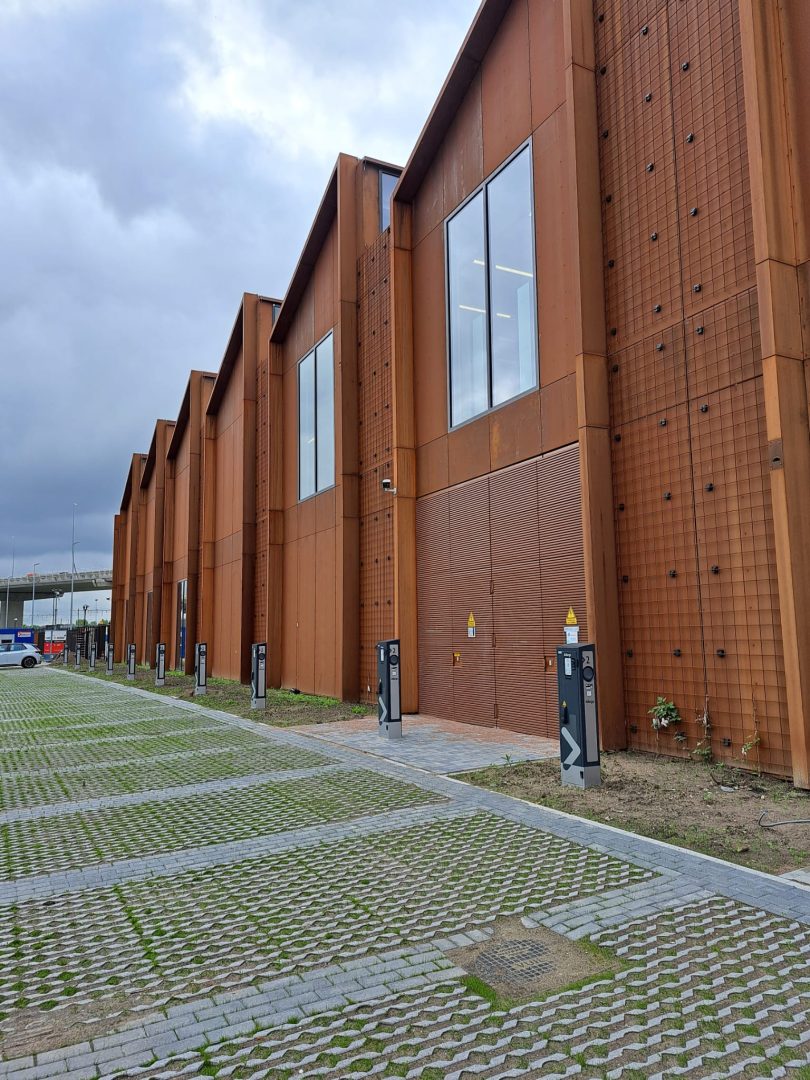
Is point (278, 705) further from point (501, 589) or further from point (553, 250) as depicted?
point (553, 250)

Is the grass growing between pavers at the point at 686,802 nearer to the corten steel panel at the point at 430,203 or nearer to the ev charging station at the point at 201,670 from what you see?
the corten steel panel at the point at 430,203

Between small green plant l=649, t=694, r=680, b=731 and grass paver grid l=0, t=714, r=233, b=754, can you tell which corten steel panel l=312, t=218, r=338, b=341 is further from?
small green plant l=649, t=694, r=680, b=731

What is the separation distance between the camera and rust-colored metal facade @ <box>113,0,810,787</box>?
8172 millimetres

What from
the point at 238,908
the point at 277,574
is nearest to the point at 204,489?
the point at 277,574

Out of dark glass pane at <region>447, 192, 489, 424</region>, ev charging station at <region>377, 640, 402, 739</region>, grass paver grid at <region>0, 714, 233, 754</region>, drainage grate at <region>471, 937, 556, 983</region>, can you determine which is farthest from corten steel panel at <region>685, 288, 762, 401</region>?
grass paver grid at <region>0, 714, 233, 754</region>

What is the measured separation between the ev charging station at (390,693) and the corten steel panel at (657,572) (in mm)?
3670

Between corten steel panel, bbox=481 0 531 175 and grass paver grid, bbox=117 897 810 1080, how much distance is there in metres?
12.8

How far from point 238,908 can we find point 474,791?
3.64 meters

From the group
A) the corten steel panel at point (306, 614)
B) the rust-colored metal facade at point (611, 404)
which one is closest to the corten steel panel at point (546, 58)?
the rust-colored metal facade at point (611, 404)

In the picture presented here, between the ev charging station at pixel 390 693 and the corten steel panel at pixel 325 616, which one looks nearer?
the ev charging station at pixel 390 693

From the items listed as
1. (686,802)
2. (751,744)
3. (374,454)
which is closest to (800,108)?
(751,744)

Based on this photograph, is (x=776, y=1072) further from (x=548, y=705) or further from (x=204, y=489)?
(x=204, y=489)

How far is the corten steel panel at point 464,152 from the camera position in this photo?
566 inches

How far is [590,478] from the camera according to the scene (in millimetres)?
10414
